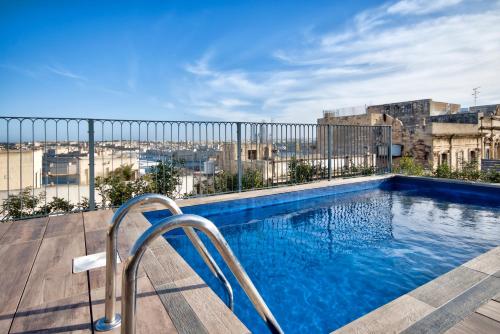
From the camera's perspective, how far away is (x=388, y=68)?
37.2ft

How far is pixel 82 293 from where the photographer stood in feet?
5.17

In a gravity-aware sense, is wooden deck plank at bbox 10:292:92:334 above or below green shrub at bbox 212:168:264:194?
below

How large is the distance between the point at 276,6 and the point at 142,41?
4408mm

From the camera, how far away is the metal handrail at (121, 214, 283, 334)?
0.89 metres

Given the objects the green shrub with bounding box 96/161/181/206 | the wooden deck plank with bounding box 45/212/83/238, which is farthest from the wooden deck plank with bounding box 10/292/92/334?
the green shrub with bounding box 96/161/181/206

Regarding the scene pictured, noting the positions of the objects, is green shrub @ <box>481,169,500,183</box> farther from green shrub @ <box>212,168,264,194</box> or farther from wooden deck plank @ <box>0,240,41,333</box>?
wooden deck plank @ <box>0,240,41,333</box>

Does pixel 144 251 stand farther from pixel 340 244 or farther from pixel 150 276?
pixel 340 244

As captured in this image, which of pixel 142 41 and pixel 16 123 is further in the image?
pixel 142 41

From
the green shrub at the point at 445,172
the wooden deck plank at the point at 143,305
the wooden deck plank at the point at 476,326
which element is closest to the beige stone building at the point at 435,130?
the green shrub at the point at 445,172

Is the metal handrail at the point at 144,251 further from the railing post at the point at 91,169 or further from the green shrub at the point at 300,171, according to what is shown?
the green shrub at the point at 300,171

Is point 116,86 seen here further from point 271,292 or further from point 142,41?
point 271,292

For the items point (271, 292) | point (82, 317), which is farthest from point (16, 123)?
point (271, 292)

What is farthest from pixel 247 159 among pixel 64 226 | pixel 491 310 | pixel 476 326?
pixel 476 326

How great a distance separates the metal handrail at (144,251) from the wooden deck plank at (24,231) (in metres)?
2.31
